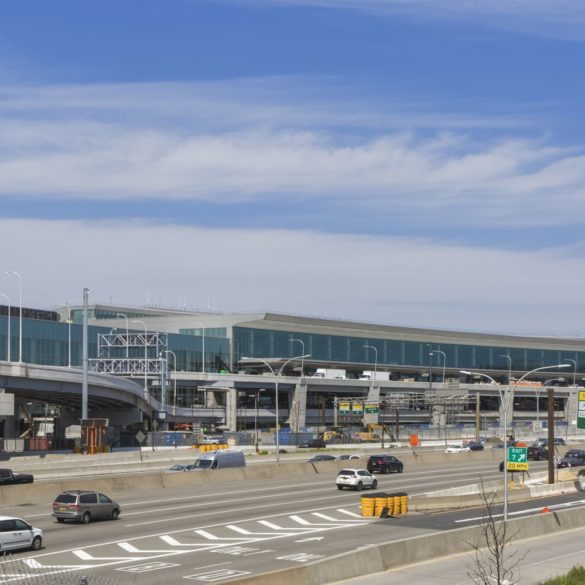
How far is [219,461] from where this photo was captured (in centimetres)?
7356

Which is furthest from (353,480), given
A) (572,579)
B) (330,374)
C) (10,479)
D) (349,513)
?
(330,374)

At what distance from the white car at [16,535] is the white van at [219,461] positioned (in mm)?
34543

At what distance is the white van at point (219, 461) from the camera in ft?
237

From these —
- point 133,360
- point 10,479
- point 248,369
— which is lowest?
point 10,479

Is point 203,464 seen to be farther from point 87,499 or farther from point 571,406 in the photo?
point 571,406

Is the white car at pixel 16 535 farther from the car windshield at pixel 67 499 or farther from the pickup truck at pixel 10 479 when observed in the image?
the pickup truck at pixel 10 479

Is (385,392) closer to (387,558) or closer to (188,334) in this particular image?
(188,334)

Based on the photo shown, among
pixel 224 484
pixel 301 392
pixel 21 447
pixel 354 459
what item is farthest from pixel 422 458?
pixel 301 392

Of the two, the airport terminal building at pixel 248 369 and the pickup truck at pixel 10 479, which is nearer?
the pickup truck at pixel 10 479

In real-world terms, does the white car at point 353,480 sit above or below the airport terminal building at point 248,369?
below

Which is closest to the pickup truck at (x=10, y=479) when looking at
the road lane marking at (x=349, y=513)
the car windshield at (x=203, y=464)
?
the car windshield at (x=203, y=464)

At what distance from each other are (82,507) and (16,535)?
9622mm

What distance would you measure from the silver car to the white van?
958 inches

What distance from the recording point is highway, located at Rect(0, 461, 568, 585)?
34125 mm
